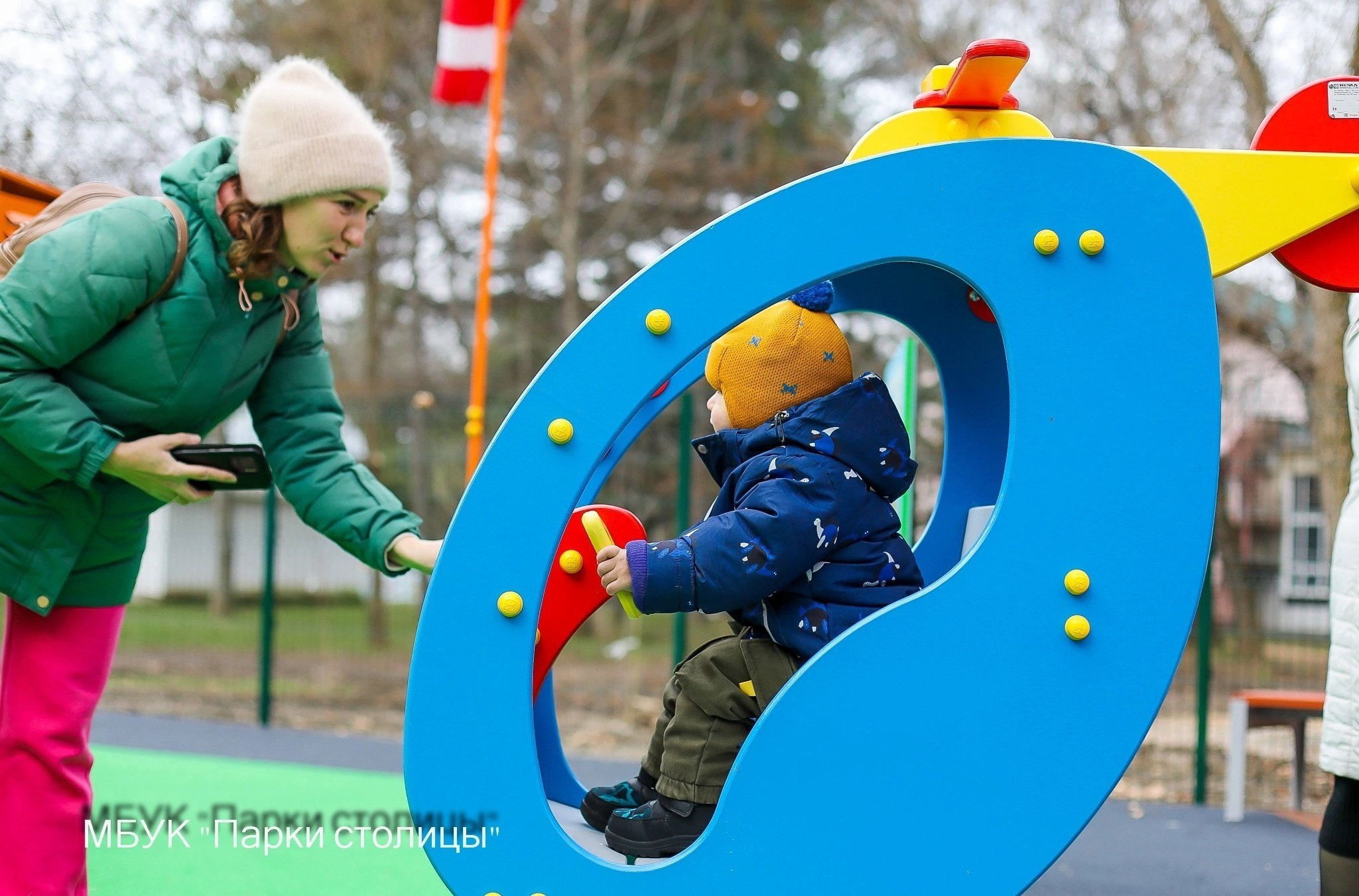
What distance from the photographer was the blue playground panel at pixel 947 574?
1.58m

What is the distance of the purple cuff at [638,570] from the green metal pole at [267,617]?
5161 mm

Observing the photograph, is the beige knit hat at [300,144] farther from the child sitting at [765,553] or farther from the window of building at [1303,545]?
the window of building at [1303,545]

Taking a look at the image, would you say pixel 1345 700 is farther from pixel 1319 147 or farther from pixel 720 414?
pixel 720 414

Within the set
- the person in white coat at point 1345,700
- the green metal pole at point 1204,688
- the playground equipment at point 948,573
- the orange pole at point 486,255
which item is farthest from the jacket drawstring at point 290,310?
the green metal pole at point 1204,688

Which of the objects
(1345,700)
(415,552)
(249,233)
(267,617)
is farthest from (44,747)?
(267,617)

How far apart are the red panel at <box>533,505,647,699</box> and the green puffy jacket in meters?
0.40

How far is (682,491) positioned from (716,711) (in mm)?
4264

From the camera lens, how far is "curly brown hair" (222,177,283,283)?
85.7 inches

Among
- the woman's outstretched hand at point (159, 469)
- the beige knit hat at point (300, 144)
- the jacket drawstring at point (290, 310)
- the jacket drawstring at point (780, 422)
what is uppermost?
the beige knit hat at point (300, 144)

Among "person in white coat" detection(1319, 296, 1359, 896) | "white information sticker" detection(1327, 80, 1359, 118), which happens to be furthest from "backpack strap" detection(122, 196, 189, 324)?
"person in white coat" detection(1319, 296, 1359, 896)

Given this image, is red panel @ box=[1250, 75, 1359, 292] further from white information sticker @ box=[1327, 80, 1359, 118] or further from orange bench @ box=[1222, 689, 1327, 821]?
orange bench @ box=[1222, 689, 1327, 821]

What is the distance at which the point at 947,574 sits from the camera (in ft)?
5.32

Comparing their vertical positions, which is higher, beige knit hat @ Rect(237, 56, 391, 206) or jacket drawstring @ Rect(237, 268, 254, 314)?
beige knit hat @ Rect(237, 56, 391, 206)

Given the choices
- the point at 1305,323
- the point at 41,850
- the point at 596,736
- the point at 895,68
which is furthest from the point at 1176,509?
the point at 895,68
